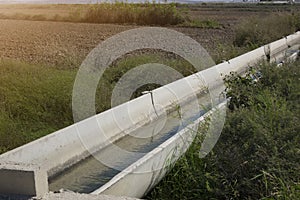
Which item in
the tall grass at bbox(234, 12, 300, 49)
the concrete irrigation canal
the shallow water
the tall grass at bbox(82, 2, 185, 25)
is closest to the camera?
the concrete irrigation canal

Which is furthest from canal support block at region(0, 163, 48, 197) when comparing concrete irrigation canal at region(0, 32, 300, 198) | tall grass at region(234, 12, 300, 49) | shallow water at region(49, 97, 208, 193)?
tall grass at region(234, 12, 300, 49)

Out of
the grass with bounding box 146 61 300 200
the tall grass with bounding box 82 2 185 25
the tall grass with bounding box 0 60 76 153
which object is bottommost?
the grass with bounding box 146 61 300 200

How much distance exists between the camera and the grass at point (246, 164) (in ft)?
9.50

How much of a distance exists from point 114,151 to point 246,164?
154 cm

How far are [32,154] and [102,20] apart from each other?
21.8m

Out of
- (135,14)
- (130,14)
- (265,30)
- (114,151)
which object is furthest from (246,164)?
(130,14)

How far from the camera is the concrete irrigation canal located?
8.18 feet

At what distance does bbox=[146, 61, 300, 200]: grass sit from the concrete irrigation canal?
0.14 m

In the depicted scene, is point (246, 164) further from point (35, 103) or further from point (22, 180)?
point (35, 103)

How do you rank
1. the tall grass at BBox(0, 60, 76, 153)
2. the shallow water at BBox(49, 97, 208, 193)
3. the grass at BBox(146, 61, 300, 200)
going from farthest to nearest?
1. the tall grass at BBox(0, 60, 76, 153)
2. the shallow water at BBox(49, 97, 208, 193)
3. the grass at BBox(146, 61, 300, 200)

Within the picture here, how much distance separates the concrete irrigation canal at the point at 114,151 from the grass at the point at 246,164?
143 millimetres

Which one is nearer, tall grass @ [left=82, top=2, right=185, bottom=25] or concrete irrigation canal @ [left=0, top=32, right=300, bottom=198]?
concrete irrigation canal @ [left=0, top=32, right=300, bottom=198]

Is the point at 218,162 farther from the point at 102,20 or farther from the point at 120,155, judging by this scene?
the point at 102,20

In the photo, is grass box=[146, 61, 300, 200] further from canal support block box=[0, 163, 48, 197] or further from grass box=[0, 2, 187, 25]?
grass box=[0, 2, 187, 25]
